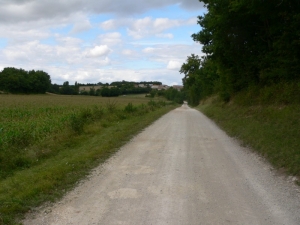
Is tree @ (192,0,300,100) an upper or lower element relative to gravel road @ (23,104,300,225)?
upper

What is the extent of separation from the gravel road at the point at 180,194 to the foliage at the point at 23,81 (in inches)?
4048

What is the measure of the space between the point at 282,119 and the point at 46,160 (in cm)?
910

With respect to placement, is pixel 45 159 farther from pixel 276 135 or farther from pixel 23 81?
pixel 23 81

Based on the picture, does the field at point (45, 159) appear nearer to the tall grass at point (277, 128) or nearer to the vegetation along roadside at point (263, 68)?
the tall grass at point (277, 128)

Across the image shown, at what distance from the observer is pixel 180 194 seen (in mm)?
6125

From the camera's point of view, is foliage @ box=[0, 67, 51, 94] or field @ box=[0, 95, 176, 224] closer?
field @ box=[0, 95, 176, 224]

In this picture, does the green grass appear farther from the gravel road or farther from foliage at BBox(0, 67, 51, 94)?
foliage at BBox(0, 67, 51, 94)

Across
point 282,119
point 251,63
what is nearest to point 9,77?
point 251,63

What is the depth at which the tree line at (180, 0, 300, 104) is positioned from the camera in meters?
15.0

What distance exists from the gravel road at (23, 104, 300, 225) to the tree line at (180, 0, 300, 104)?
7970 millimetres

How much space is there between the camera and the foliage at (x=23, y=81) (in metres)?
102

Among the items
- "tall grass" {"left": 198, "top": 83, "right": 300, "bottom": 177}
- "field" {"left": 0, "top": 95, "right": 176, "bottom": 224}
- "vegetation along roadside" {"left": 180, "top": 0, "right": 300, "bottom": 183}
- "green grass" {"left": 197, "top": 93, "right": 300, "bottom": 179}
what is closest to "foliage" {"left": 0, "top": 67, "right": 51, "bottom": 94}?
"vegetation along roadside" {"left": 180, "top": 0, "right": 300, "bottom": 183}

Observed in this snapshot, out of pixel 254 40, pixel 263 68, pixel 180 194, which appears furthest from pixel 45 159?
pixel 254 40

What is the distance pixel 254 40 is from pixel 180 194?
685 inches
